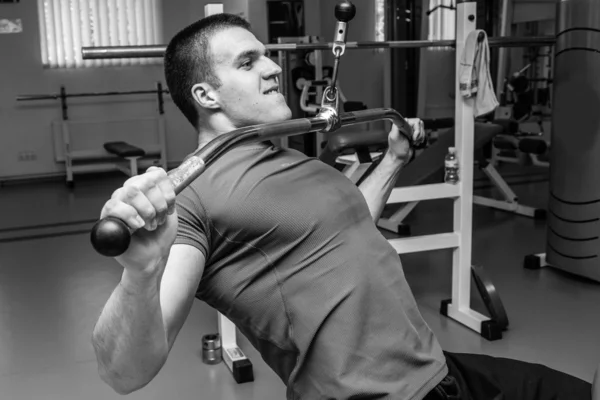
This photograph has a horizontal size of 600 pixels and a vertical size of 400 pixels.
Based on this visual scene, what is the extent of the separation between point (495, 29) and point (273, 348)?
6486 millimetres

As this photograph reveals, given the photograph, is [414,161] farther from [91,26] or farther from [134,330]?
[91,26]

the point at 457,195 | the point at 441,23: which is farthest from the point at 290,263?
the point at 441,23

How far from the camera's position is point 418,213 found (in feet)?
16.9

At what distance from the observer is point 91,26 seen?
285 inches

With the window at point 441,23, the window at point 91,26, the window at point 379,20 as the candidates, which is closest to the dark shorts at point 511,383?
the window at point 91,26

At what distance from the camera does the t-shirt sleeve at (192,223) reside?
1069mm

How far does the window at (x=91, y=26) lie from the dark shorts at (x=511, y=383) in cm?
630

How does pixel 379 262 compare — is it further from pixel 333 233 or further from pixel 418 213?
pixel 418 213

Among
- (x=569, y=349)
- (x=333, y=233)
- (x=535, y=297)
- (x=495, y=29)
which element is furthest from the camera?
(x=495, y=29)

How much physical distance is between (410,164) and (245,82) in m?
3.48

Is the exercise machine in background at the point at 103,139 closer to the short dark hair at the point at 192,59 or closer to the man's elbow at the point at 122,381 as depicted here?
the short dark hair at the point at 192,59

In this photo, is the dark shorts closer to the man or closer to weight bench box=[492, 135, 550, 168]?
the man

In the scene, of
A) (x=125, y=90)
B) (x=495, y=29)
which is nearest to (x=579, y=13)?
(x=495, y=29)

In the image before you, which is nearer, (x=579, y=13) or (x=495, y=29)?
(x=579, y=13)
